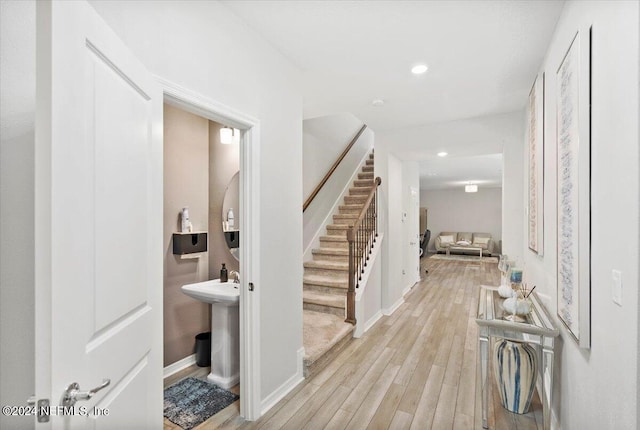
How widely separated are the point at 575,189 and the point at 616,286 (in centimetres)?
59

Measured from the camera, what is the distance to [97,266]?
98cm

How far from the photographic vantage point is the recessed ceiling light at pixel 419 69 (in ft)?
8.49

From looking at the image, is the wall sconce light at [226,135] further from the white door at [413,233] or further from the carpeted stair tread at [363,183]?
the white door at [413,233]

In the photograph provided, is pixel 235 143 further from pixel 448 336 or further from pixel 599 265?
pixel 448 336

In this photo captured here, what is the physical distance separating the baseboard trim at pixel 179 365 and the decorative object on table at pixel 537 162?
314 centimetres

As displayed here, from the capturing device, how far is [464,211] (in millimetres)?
11867

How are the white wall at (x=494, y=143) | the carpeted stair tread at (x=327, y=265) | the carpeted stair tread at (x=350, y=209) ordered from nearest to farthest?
the white wall at (x=494, y=143), the carpeted stair tread at (x=327, y=265), the carpeted stair tread at (x=350, y=209)

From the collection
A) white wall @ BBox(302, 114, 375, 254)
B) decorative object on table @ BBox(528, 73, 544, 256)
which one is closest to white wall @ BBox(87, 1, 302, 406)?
decorative object on table @ BBox(528, 73, 544, 256)

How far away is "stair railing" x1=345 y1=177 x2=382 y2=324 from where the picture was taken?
355 cm

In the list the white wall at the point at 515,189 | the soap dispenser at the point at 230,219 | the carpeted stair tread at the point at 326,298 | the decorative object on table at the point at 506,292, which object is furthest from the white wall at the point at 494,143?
the soap dispenser at the point at 230,219

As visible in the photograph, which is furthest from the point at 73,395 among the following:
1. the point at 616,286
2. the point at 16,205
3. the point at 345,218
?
the point at 345,218

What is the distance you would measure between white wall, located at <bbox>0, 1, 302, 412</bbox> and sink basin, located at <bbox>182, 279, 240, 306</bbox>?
34 centimetres

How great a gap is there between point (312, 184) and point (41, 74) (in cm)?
438

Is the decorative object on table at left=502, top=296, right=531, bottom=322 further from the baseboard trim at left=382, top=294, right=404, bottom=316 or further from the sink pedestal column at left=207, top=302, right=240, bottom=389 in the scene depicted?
the baseboard trim at left=382, top=294, right=404, bottom=316
